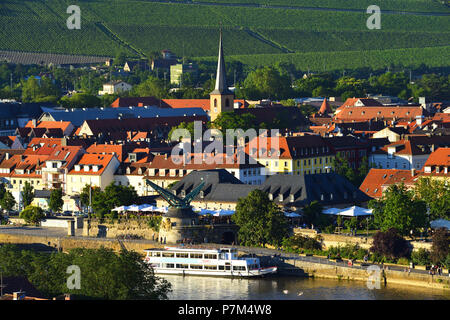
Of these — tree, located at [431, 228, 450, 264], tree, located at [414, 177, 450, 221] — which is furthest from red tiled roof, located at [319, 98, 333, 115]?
tree, located at [431, 228, 450, 264]

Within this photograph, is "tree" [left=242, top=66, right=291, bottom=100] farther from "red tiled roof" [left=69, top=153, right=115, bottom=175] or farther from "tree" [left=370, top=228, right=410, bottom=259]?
"tree" [left=370, top=228, right=410, bottom=259]

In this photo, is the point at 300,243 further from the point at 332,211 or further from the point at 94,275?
the point at 94,275

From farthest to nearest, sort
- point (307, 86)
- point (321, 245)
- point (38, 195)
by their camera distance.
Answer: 1. point (307, 86)
2. point (38, 195)
3. point (321, 245)

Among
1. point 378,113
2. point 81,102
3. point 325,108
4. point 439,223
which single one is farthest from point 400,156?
point 81,102

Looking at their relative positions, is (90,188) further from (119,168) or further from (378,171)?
(378,171)

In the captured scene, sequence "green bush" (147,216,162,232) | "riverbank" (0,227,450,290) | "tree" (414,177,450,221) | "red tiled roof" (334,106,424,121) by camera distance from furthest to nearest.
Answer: "red tiled roof" (334,106,424,121) < "green bush" (147,216,162,232) < "tree" (414,177,450,221) < "riverbank" (0,227,450,290)

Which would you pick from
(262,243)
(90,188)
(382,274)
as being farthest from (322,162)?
(382,274)

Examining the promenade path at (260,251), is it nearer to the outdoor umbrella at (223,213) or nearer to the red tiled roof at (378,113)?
the outdoor umbrella at (223,213)
